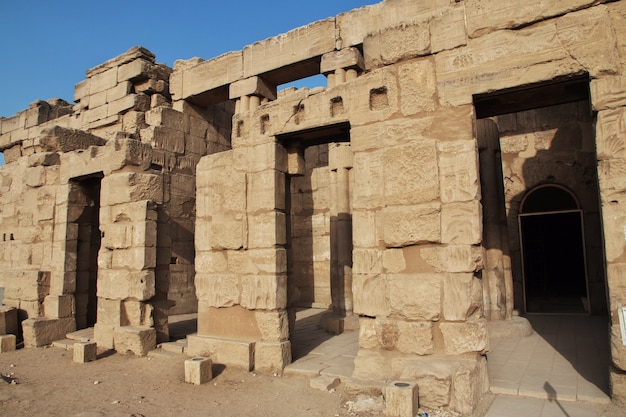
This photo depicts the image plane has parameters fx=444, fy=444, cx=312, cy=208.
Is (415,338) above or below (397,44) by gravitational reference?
below

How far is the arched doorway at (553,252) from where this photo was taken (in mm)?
9930

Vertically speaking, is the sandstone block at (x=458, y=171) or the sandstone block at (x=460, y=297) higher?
the sandstone block at (x=458, y=171)

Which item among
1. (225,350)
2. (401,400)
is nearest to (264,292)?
(225,350)

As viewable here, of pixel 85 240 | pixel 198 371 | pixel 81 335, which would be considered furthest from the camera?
pixel 85 240

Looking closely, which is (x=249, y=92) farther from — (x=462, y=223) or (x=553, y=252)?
(x=553, y=252)

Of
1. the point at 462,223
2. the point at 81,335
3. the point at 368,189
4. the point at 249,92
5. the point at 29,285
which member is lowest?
the point at 81,335

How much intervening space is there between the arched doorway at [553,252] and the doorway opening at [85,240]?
9197 millimetres

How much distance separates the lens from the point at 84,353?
634cm

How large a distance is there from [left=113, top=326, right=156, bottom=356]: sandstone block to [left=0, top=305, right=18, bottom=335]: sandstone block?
2542 mm

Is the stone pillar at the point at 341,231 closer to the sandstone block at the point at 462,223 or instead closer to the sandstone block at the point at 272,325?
the sandstone block at the point at 272,325

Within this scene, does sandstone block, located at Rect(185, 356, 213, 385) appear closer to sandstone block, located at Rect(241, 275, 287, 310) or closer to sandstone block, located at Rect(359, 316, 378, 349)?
sandstone block, located at Rect(241, 275, 287, 310)

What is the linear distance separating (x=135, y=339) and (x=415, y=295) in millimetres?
4470

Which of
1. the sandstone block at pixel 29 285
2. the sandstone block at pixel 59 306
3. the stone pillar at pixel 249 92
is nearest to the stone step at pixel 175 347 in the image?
the sandstone block at pixel 59 306

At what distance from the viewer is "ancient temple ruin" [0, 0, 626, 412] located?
425 centimetres
